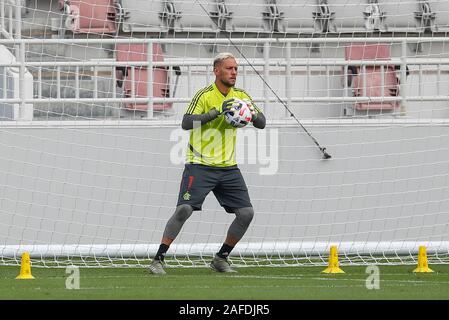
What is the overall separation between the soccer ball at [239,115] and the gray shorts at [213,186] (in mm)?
490

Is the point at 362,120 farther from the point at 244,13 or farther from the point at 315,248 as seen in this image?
the point at 244,13

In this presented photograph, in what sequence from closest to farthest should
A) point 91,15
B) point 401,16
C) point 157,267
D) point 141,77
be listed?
point 157,267 → point 141,77 → point 91,15 → point 401,16

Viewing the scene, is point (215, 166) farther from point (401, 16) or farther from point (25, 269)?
point (401, 16)

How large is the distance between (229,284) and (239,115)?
1498 mm

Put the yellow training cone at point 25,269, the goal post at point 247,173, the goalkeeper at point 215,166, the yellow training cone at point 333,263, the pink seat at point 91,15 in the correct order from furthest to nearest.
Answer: the pink seat at point 91,15, the goal post at point 247,173, the yellow training cone at point 333,263, the goalkeeper at point 215,166, the yellow training cone at point 25,269

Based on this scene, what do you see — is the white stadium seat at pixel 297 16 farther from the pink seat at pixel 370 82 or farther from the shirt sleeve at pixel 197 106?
the shirt sleeve at pixel 197 106

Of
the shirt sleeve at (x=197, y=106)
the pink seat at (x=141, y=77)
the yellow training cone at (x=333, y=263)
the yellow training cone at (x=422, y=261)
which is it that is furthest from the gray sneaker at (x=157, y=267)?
the pink seat at (x=141, y=77)

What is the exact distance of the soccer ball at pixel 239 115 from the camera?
1131cm

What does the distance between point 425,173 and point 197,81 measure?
3.29 meters

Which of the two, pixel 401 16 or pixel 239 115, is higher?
pixel 401 16

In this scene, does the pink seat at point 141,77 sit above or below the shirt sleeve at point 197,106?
above

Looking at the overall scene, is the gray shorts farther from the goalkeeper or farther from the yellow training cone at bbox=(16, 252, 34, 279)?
the yellow training cone at bbox=(16, 252, 34, 279)

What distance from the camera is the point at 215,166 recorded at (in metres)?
11.6

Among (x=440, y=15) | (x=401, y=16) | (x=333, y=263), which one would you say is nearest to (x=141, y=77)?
(x=333, y=263)
